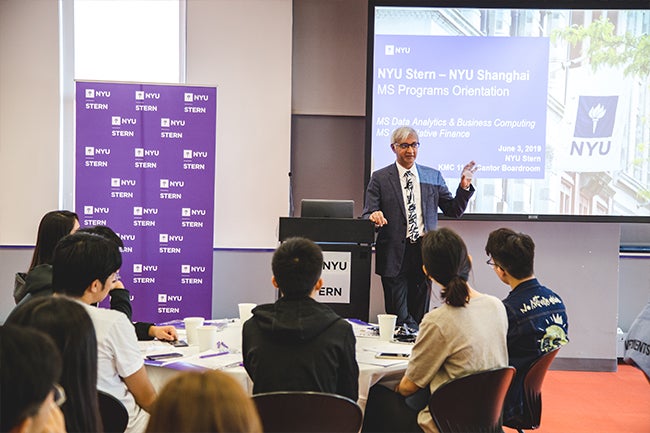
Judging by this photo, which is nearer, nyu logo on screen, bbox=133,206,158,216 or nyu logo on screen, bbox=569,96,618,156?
nyu logo on screen, bbox=133,206,158,216

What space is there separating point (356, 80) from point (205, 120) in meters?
1.39

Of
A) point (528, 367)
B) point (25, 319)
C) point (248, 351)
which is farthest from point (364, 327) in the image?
point (25, 319)

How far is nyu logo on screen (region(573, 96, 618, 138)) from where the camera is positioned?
205 inches

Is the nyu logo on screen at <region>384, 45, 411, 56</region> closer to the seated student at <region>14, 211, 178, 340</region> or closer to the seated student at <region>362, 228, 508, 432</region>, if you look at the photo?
the seated student at <region>14, 211, 178, 340</region>

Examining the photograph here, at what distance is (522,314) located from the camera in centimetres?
276

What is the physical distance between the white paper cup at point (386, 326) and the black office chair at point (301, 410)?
101 cm

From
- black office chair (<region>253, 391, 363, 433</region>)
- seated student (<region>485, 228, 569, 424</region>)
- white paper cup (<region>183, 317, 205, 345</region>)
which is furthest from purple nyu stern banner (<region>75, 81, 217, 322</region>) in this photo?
black office chair (<region>253, 391, 363, 433</region>)

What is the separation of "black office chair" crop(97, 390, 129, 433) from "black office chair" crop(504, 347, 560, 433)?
159 centimetres

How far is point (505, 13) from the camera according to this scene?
5.18 meters

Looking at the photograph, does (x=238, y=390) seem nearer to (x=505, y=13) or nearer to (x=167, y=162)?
(x=167, y=162)

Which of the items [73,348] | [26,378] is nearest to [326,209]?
[73,348]

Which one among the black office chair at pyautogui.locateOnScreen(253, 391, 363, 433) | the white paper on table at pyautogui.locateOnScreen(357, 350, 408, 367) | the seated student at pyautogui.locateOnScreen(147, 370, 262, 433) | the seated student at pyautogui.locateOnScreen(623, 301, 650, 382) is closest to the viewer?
the seated student at pyautogui.locateOnScreen(147, 370, 262, 433)

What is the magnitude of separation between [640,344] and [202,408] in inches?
109

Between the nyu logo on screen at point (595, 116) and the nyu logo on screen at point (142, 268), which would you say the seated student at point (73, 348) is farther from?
the nyu logo on screen at point (595, 116)
